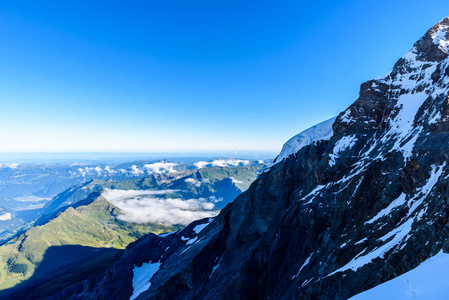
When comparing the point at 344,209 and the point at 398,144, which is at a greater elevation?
the point at 398,144

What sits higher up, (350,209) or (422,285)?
(422,285)

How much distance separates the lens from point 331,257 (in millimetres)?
42312

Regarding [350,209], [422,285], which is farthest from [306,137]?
[422,285]

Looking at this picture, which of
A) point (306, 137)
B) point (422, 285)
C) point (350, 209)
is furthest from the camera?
point (306, 137)

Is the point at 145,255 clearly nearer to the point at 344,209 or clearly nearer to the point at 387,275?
the point at 344,209

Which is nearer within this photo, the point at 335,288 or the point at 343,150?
the point at 335,288

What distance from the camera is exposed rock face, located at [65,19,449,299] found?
33.0 metres

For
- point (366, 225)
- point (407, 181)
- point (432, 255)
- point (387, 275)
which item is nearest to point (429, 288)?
point (432, 255)

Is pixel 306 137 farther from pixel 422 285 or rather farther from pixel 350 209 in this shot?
pixel 422 285

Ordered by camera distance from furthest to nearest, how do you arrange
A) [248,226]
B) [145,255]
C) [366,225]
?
1. [145,255]
2. [248,226]
3. [366,225]

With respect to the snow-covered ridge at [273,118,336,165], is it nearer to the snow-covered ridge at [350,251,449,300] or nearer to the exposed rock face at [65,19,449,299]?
the exposed rock face at [65,19,449,299]

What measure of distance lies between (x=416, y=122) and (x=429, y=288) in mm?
44920

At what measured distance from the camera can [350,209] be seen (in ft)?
158

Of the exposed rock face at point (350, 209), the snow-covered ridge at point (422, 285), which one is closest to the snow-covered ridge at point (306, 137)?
the exposed rock face at point (350, 209)
